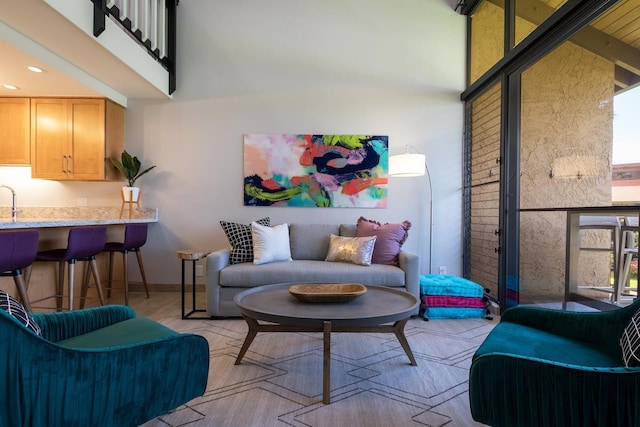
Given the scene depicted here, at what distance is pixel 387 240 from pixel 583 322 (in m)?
2.08

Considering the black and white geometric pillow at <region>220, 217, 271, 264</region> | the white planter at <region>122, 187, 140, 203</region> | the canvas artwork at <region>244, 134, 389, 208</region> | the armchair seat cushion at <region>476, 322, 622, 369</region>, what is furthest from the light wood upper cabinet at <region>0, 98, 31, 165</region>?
the armchair seat cushion at <region>476, 322, 622, 369</region>

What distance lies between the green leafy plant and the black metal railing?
0.95 metres

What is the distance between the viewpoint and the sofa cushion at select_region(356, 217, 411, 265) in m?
3.63

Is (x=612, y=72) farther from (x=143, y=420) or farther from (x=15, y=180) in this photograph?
(x=15, y=180)

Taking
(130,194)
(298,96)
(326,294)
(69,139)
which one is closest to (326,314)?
(326,294)

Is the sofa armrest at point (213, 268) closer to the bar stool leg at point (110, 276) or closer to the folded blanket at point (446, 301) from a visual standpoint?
the bar stool leg at point (110, 276)

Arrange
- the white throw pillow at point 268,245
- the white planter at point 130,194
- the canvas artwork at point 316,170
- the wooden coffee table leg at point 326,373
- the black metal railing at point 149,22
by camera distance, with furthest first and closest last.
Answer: the canvas artwork at point 316,170 → the white planter at point 130,194 → the white throw pillow at point 268,245 → the black metal railing at point 149,22 → the wooden coffee table leg at point 326,373

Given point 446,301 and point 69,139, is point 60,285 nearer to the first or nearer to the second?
point 69,139

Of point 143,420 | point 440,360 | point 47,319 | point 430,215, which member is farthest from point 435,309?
point 47,319

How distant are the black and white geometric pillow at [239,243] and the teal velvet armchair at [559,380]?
8.14 feet

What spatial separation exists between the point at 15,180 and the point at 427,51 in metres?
5.41

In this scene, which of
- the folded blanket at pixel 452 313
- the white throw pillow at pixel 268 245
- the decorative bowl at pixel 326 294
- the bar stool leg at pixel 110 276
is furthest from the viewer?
the bar stool leg at pixel 110 276

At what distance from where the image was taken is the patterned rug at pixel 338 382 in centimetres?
173

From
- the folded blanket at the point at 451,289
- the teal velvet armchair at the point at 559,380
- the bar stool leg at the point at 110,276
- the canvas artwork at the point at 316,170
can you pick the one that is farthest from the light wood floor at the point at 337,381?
the canvas artwork at the point at 316,170
